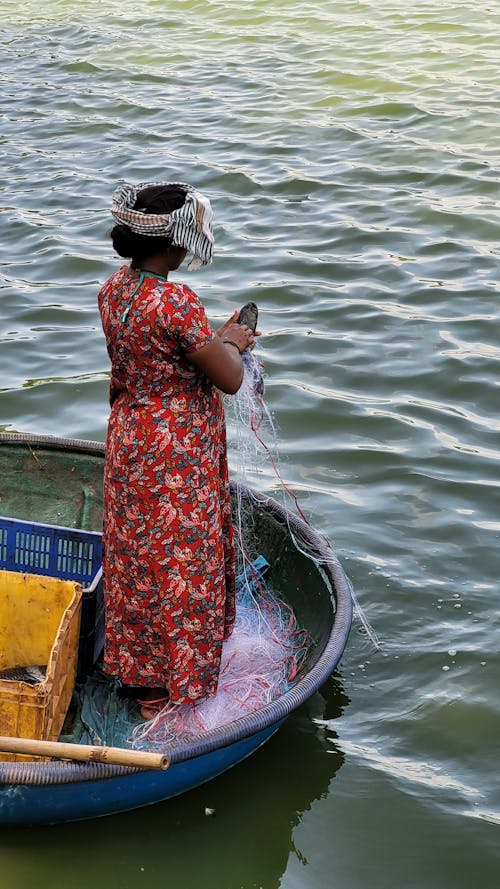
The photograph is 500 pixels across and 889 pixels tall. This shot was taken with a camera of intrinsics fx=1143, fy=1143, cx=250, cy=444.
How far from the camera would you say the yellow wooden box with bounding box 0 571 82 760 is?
3.64 meters

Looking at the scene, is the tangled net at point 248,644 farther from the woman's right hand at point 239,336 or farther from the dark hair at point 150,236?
the dark hair at point 150,236

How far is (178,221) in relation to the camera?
11.2 ft

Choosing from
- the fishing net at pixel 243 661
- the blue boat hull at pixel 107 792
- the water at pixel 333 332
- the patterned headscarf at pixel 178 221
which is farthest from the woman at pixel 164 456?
the water at pixel 333 332

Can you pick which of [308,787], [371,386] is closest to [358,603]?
[308,787]

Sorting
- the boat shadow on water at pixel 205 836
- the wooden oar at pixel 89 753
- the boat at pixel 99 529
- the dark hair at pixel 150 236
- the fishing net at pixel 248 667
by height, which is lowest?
the boat shadow on water at pixel 205 836

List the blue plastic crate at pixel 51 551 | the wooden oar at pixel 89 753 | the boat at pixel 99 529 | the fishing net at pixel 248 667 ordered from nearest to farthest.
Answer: the wooden oar at pixel 89 753
the boat at pixel 99 529
the fishing net at pixel 248 667
the blue plastic crate at pixel 51 551

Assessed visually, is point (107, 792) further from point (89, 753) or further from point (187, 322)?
point (187, 322)

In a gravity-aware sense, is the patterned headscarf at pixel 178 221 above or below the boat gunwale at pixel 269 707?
above

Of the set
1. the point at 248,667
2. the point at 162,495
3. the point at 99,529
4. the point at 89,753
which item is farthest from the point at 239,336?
the point at 99,529

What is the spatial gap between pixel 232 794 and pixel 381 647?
3.36 ft

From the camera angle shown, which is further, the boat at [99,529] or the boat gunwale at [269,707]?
the boat at [99,529]

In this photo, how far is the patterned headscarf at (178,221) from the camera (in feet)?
11.2

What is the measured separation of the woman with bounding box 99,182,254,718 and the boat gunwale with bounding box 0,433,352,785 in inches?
13.3

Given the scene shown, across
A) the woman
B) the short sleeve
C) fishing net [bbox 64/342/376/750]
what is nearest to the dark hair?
the woman
